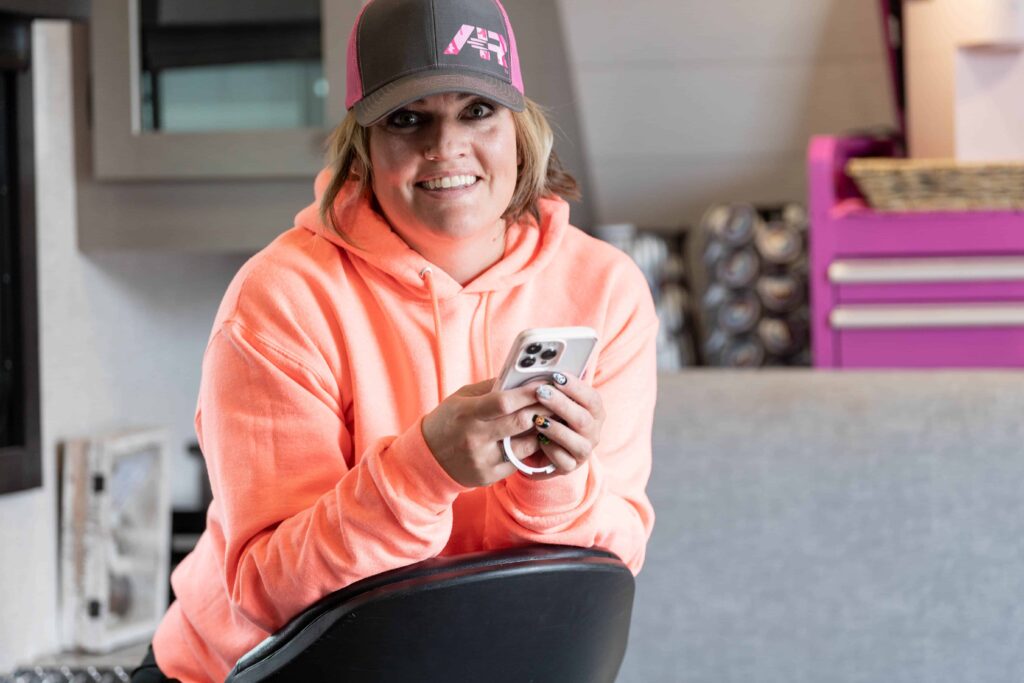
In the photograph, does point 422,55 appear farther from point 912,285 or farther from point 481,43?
point 912,285

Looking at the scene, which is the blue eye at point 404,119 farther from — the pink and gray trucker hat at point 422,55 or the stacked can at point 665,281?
the stacked can at point 665,281

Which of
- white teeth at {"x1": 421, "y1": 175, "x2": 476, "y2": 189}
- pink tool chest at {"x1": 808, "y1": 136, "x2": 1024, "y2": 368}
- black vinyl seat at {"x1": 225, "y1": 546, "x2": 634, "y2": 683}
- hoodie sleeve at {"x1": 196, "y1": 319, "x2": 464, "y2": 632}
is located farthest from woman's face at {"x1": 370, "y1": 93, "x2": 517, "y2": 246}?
pink tool chest at {"x1": 808, "y1": 136, "x2": 1024, "y2": 368}

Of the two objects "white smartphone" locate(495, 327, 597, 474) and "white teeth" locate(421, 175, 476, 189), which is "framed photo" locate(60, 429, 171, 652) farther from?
"white smartphone" locate(495, 327, 597, 474)

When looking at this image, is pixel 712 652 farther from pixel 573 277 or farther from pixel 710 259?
pixel 573 277

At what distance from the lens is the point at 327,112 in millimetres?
2113

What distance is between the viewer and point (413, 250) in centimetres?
112

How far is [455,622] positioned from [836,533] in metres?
1.17

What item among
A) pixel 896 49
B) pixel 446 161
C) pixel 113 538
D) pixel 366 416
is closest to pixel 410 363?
pixel 366 416

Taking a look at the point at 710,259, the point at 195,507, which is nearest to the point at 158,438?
the point at 195,507

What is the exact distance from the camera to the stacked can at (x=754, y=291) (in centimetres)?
220

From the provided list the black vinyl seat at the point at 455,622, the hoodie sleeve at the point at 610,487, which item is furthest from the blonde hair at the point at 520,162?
the black vinyl seat at the point at 455,622

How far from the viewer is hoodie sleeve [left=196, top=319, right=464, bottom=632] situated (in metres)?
0.92

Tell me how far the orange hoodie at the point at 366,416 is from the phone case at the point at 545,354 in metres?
0.10

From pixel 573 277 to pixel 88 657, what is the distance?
1.43 m
